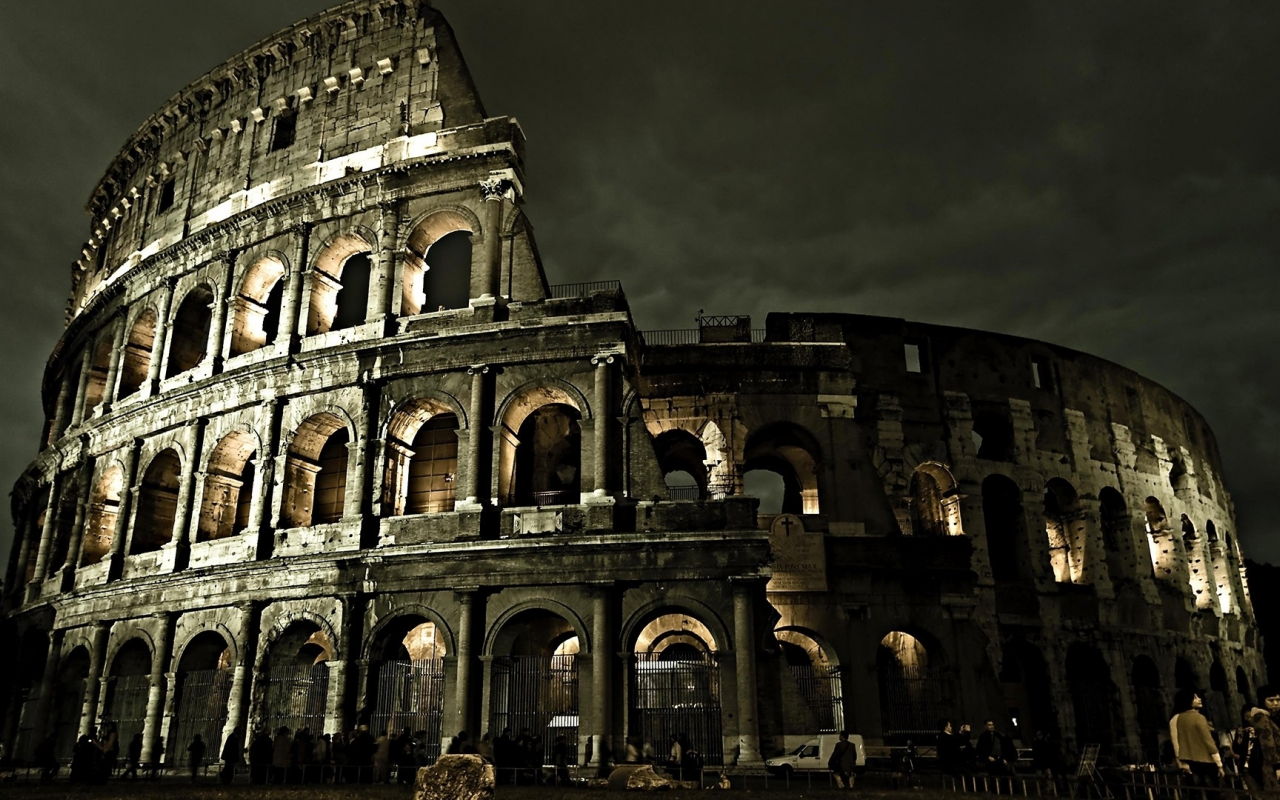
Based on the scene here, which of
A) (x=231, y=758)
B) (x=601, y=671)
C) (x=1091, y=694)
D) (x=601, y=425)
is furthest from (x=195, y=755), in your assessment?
(x=1091, y=694)

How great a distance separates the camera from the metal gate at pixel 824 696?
17.8 metres

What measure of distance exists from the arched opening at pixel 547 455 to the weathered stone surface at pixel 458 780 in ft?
32.3

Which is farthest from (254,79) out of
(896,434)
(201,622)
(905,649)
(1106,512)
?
(1106,512)

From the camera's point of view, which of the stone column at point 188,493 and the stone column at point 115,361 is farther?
the stone column at point 115,361

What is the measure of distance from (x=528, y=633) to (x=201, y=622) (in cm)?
623

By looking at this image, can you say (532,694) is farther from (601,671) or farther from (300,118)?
(300,118)

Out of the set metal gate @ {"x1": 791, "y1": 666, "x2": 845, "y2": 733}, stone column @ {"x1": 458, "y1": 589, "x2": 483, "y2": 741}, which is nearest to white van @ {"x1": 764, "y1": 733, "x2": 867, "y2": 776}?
metal gate @ {"x1": 791, "y1": 666, "x2": 845, "y2": 733}

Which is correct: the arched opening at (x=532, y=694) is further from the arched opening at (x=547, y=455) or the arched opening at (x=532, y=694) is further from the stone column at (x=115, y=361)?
the stone column at (x=115, y=361)

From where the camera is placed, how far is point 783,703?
15.2m

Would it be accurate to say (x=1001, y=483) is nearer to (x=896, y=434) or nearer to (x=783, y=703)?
(x=896, y=434)

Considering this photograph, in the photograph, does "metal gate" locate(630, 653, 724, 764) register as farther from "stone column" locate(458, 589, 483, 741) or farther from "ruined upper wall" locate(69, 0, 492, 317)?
"ruined upper wall" locate(69, 0, 492, 317)

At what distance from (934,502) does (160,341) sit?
1896 centimetres

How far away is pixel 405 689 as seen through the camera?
15977 millimetres

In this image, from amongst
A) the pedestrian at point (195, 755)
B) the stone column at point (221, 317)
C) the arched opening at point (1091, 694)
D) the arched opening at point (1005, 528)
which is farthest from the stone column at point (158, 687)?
the arched opening at point (1091, 694)
